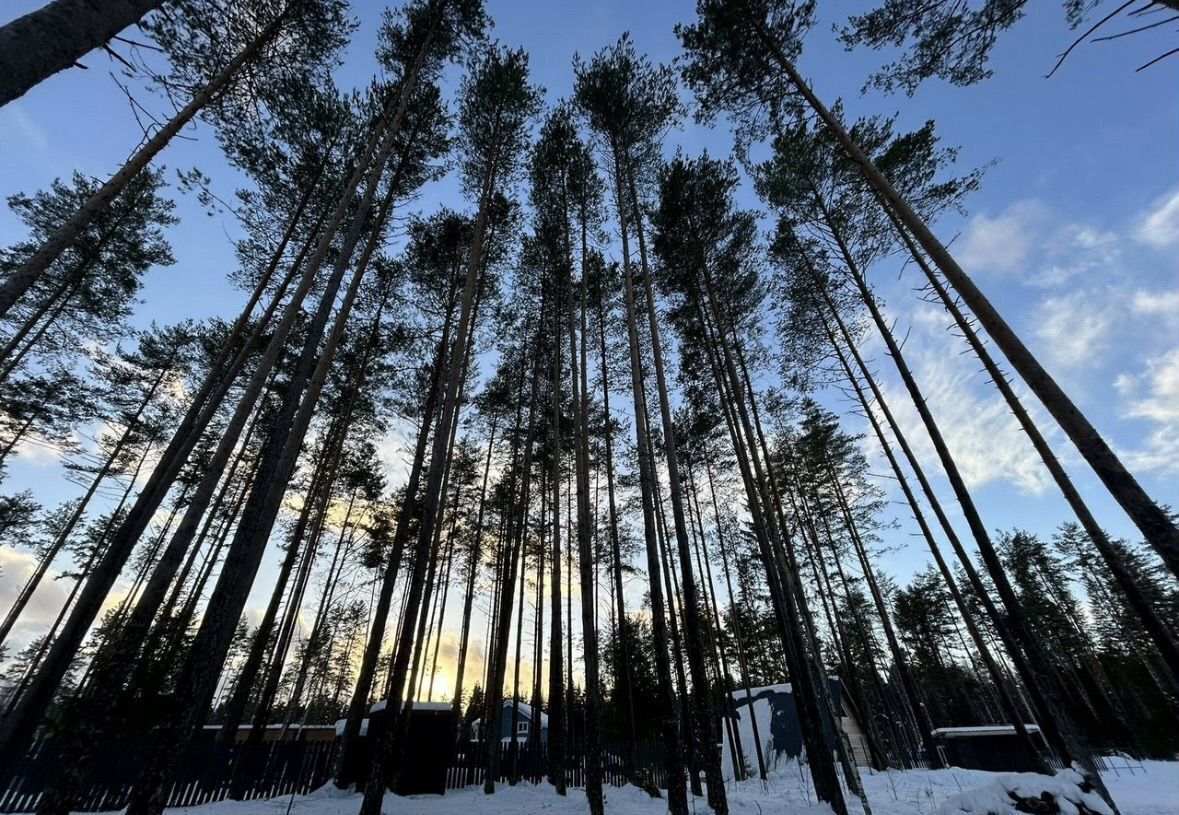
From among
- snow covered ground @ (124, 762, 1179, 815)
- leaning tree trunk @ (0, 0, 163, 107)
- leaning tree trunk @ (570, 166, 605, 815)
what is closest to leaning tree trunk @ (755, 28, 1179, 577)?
snow covered ground @ (124, 762, 1179, 815)

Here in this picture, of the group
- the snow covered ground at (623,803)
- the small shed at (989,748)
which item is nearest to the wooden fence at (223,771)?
the snow covered ground at (623,803)

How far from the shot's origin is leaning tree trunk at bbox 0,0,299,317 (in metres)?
2.18

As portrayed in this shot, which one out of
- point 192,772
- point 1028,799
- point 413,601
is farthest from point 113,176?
point 1028,799

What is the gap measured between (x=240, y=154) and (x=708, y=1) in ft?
31.0

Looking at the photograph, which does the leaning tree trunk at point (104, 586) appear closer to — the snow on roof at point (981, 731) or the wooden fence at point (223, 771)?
the wooden fence at point (223, 771)

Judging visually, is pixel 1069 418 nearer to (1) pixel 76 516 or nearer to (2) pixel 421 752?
(2) pixel 421 752

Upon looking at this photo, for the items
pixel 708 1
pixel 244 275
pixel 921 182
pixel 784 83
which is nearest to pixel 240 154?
pixel 244 275

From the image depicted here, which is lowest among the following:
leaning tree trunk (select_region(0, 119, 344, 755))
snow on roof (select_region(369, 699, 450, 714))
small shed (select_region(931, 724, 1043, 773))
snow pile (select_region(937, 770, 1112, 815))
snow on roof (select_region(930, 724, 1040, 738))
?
small shed (select_region(931, 724, 1043, 773))

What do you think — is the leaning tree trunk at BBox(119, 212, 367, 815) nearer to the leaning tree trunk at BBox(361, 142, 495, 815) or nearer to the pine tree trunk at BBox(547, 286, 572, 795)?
the leaning tree trunk at BBox(361, 142, 495, 815)

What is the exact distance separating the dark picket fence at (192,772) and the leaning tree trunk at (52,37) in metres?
8.09

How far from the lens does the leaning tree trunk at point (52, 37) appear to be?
6.23 feet

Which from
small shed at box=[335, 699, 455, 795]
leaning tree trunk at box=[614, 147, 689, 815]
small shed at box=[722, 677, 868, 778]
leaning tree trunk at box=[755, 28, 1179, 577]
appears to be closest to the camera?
leaning tree trunk at box=[755, 28, 1179, 577]

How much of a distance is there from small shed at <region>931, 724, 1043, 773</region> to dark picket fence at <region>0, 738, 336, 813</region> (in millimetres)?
25158

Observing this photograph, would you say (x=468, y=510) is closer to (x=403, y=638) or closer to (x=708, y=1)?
(x=403, y=638)
